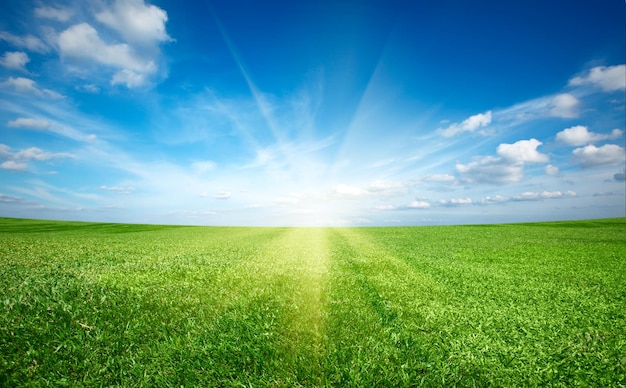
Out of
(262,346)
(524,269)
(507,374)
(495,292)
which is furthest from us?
(524,269)

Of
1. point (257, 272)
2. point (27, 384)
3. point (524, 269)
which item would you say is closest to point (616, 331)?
point (524, 269)

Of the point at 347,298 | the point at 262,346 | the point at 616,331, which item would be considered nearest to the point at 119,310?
the point at 262,346

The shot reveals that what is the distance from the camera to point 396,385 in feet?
11.9

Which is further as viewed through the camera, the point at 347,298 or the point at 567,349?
the point at 347,298

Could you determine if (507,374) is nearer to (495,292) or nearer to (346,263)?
(495,292)

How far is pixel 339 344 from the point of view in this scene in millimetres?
4508

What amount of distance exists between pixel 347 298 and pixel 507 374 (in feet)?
11.0

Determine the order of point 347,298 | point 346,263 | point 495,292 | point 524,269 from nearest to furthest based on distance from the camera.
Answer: point 347,298 → point 495,292 → point 524,269 → point 346,263

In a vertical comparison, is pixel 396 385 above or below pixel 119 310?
below

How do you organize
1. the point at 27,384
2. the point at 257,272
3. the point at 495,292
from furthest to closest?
the point at 257,272 < the point at 495,292 < the point at 27,384

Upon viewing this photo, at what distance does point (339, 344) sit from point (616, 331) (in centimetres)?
496

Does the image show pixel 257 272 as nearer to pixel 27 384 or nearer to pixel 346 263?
pixel 346 263

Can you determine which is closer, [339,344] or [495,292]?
[339,344]

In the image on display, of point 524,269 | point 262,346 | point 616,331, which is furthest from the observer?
point 524,269
